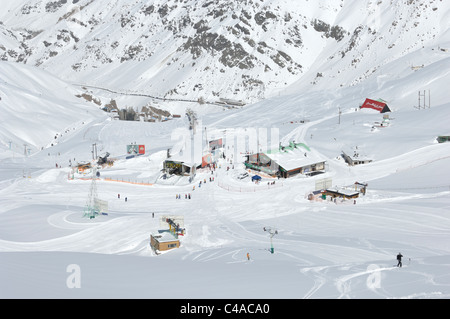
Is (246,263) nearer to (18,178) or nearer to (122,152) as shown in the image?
(18,178)

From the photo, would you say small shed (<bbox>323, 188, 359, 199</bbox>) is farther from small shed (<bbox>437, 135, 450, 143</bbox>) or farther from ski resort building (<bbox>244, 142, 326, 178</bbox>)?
small shed (<bbox>437, 135, 450, 143</bbox>)

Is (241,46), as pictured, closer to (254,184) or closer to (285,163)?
(285,163)

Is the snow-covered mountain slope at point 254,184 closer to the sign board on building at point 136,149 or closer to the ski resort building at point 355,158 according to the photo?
the ski resort building at point 355,158

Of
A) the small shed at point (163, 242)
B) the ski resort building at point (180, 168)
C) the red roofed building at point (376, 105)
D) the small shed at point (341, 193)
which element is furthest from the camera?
the red roofed building at point (376, 105)

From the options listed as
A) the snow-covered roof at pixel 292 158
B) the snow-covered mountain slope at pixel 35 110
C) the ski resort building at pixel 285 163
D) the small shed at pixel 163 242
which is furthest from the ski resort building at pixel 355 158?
the snow-covered mountain slope at pixel 35 110
